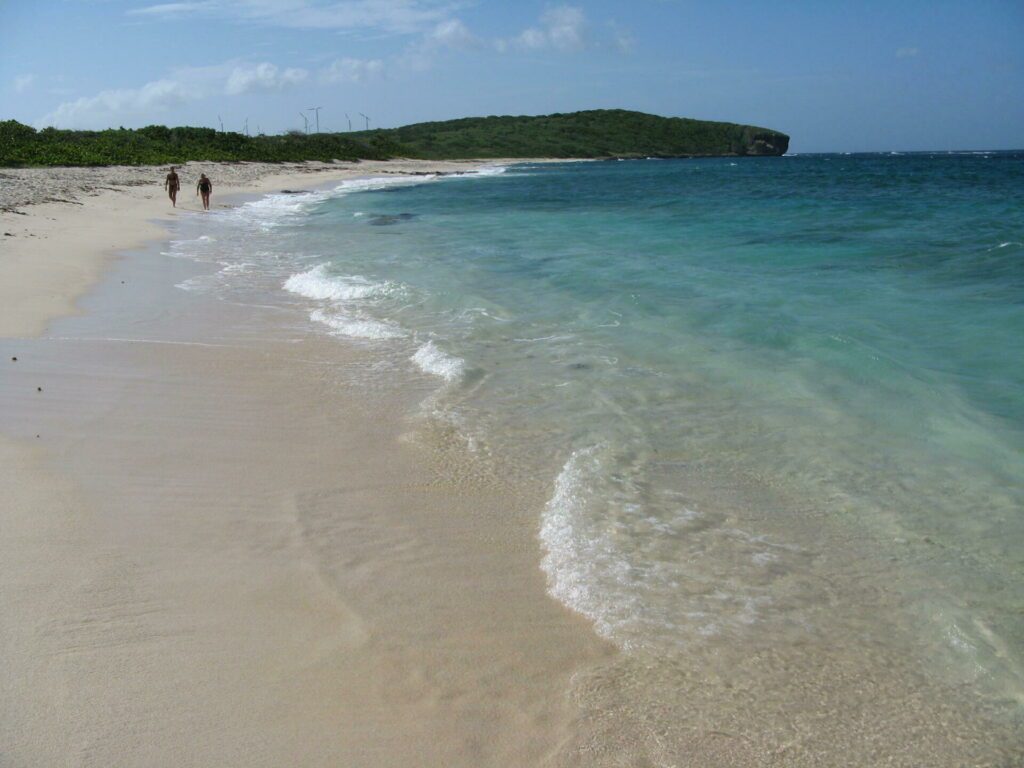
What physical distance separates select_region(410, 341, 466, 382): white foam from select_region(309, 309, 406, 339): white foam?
89 cm

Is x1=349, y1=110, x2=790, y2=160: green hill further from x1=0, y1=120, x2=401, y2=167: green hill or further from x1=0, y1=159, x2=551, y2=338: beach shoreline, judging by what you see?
x1=0, y1=159, x2=551, y2=338: beach shoreline

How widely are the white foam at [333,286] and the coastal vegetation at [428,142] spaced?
83.3 feet

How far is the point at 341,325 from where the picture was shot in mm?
9828

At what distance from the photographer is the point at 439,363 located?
798 cm

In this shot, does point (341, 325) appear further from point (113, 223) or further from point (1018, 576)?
point (113, 223)

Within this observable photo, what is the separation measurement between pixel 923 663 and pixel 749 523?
1377 millimetres

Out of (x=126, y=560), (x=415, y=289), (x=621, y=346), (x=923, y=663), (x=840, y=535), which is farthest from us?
(x=415, y=289)

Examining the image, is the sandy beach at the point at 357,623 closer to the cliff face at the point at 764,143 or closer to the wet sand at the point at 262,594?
the wet sand at the point at 262,594

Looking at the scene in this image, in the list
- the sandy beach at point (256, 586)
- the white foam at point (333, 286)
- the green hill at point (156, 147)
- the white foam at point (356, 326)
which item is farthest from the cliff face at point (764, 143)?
the sandy beach at point (256, 586)

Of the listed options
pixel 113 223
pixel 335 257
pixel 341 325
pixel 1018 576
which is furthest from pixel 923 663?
pixel 113 223

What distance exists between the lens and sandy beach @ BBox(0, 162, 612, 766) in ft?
9.48

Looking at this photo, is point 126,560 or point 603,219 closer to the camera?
point 126,560

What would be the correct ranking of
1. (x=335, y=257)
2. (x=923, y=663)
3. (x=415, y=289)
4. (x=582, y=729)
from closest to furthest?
(x=582, y=729) → (x=923, y=663) → (x=415, y=289) → (x=335, y=257)

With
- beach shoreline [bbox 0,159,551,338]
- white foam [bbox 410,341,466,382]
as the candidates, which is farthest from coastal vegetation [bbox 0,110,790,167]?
white foam [bbox 410,341,466,382]
